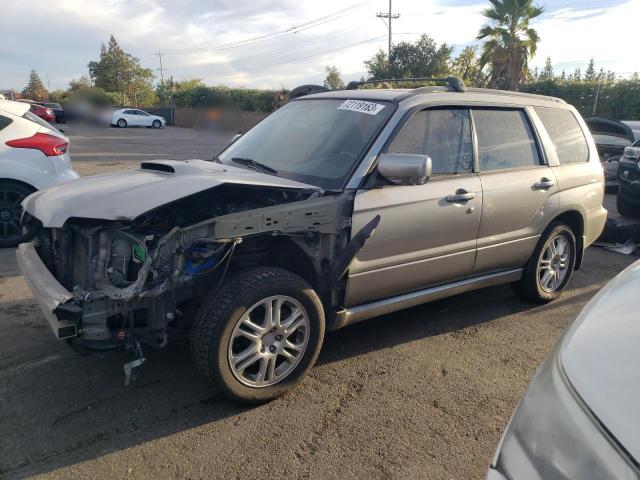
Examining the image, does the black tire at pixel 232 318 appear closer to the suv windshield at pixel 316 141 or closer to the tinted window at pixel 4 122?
the suv windshield at pixel 316 141

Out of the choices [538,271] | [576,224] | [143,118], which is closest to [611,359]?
[538,271]

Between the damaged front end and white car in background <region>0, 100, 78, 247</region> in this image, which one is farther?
white car in background <region>0, 100, 78, 247</region>

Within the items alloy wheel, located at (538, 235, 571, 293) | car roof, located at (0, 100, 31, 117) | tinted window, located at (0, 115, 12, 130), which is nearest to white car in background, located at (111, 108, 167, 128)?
car roof, located at (0, 100, 31, 117)

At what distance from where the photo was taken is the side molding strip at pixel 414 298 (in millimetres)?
3438

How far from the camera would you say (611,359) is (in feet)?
4.44

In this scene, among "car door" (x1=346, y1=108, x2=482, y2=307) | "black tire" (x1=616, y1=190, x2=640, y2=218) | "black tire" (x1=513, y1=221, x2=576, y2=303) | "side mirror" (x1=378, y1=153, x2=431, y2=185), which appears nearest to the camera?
"side mirror" (x1=378, y1=153, x2=431, y2=185)

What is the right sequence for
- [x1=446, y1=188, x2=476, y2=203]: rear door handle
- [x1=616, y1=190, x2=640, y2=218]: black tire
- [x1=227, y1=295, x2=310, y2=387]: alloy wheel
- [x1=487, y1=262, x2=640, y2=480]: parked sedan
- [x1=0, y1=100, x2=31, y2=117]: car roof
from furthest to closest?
[x1=616, y1=190, x2=640, y2=218]: black tire, [x1=0, y1=100, x2=31, y2=117]: car roof, [x1=446, y1=188, x2=476, y2=203]: rear door handle, [x1=227, y1=295, x2=310, y2=387]: alloy wheel, [x1=487, y1=262, x2=640, y2=480]: parked sedan

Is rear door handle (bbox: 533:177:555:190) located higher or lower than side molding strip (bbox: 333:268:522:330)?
higher

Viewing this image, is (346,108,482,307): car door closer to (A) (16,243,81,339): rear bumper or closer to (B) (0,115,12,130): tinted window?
(A) (16,243,81,339): rear bumper

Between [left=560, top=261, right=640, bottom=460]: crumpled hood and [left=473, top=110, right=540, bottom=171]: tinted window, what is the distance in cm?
246

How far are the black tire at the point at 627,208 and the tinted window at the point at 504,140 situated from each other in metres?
4.00

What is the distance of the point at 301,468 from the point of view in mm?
2561

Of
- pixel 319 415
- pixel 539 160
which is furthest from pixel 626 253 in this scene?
pixel 319 415

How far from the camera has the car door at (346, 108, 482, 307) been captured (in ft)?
11.1
